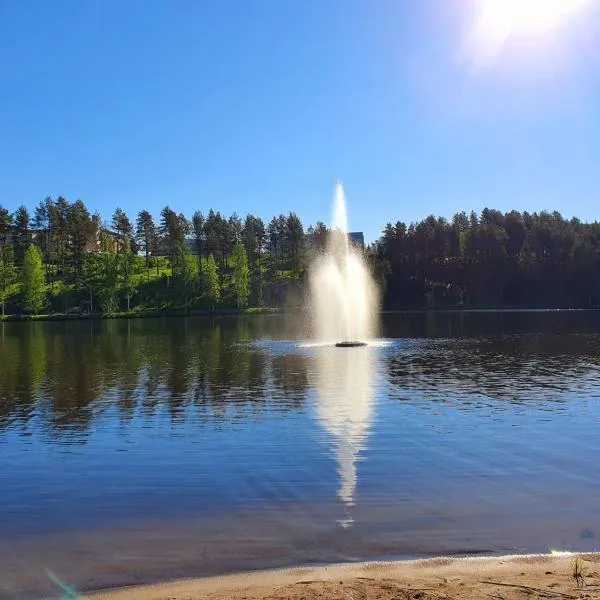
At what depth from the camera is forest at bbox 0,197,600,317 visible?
153 metres

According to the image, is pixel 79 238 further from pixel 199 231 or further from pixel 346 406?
pixel 346 406

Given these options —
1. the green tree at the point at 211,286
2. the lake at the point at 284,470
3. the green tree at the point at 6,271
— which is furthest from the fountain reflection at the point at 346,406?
the green tree at the point at 6,271

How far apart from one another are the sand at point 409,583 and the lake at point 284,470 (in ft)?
2.24

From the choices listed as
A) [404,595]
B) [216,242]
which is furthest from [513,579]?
[216,242]

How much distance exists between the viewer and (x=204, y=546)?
12195 mm

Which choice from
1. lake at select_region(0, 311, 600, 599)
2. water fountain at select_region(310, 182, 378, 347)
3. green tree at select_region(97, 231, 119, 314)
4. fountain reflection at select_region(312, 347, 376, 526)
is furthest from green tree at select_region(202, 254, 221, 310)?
lake at select_region(0, 311, 600, 599)

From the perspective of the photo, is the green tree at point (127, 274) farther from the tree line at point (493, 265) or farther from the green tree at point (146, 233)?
the tree line at point (493, 265)

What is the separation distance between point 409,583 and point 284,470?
8.21 meters

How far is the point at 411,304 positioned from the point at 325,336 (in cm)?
9513

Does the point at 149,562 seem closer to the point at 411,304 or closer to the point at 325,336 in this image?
the point at 325,336

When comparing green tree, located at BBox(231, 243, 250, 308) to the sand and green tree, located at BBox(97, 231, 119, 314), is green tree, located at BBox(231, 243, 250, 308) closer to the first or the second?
green tree, located at BBox(97, 231, 119, 314)

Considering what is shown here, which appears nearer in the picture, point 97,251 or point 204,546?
point 204,546

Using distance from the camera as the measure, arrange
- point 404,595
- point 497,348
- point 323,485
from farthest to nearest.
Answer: point 497,348 → point 323,485 → point 404,595

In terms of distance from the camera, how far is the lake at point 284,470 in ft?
39.4
